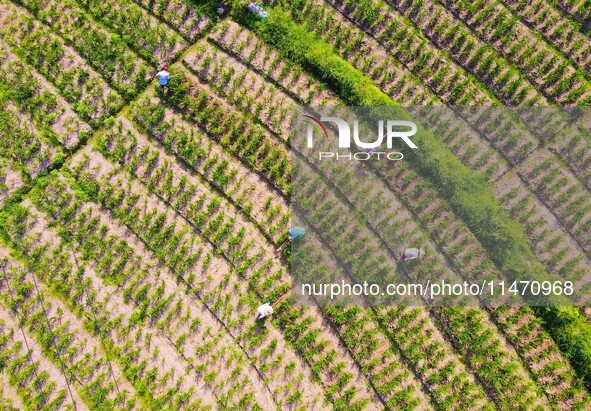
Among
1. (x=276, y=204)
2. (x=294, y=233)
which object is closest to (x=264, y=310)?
(x=294, y=233)

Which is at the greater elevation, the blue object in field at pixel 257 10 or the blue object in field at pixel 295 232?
the blue object in field at pixel 257 10

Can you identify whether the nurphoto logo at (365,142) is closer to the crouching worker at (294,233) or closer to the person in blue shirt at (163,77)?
the crouching worker at (294,233)

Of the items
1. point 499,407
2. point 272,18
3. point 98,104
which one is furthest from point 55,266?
point 499,407

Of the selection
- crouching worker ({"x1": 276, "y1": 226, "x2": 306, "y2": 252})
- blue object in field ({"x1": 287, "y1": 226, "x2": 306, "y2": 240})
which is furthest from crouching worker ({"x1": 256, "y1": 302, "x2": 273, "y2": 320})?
blue object in field ({"x1": 287, "y1": 226, "x2": 306, "y2": 240})

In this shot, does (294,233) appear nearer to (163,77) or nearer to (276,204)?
(276,204)

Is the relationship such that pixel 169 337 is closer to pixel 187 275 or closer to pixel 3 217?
pixel 187 275

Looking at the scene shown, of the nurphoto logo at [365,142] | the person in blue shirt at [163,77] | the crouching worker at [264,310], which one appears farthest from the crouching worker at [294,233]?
the person in blue shirt at [163,77]

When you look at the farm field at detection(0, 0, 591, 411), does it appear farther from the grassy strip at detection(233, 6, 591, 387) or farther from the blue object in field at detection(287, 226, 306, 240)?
the blue object in field at detection(287, 226, 306, 240)
